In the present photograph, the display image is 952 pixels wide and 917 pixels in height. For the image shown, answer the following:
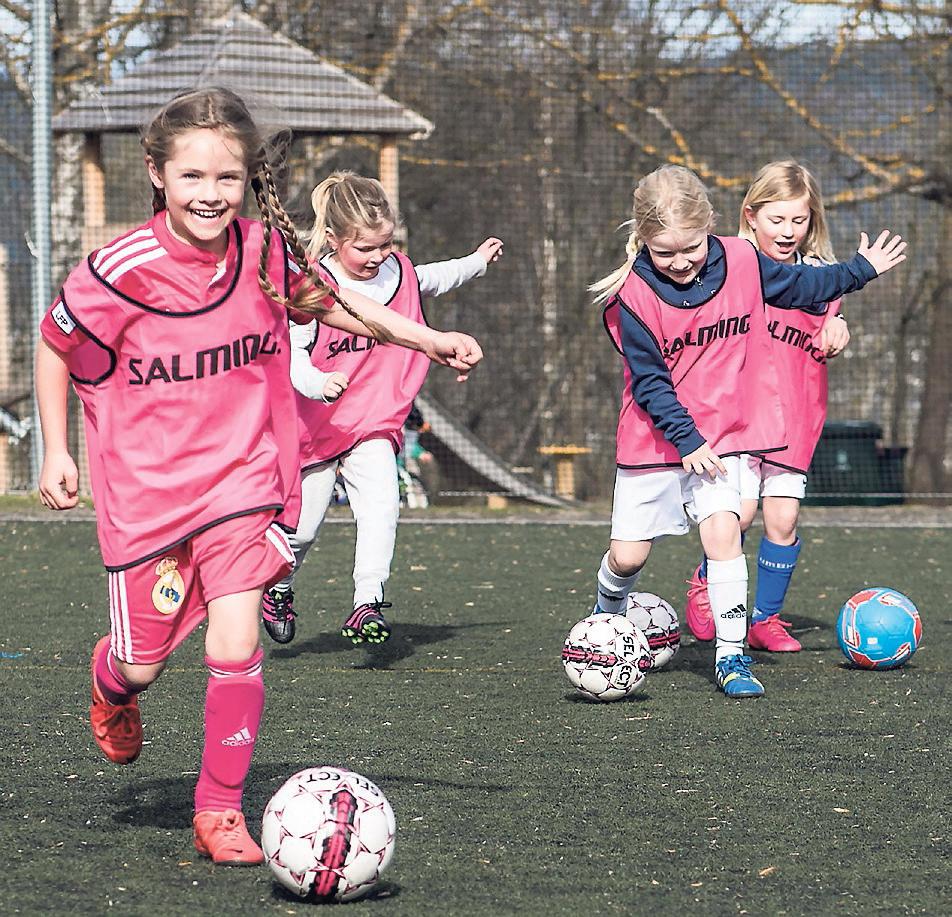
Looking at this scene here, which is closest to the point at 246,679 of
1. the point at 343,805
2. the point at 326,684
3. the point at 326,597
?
the point at 343,805

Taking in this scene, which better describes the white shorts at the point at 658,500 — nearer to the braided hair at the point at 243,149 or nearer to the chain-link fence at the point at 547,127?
the braided hair at the point at 243,149

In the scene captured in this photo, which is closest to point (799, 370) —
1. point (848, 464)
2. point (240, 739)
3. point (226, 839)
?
point (240, 739)

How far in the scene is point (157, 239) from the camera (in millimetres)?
3568

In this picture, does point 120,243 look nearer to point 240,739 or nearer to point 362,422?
point 240,739

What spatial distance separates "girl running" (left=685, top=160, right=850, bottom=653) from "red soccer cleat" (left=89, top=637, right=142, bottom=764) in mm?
2847

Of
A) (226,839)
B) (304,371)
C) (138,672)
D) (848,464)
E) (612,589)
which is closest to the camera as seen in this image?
(226,839)

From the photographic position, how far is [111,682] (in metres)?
3.74

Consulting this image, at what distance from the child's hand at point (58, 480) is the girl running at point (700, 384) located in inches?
89.8

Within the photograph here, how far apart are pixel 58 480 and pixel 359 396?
2782mm

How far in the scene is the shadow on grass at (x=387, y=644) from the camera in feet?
20.3

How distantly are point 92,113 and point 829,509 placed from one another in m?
6.88

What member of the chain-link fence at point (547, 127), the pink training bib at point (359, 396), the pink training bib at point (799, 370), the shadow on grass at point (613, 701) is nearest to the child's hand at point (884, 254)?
the pink training bib at point (799, 370)

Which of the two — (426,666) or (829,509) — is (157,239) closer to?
(426,666)

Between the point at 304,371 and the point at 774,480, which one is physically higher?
the point at 304,371
